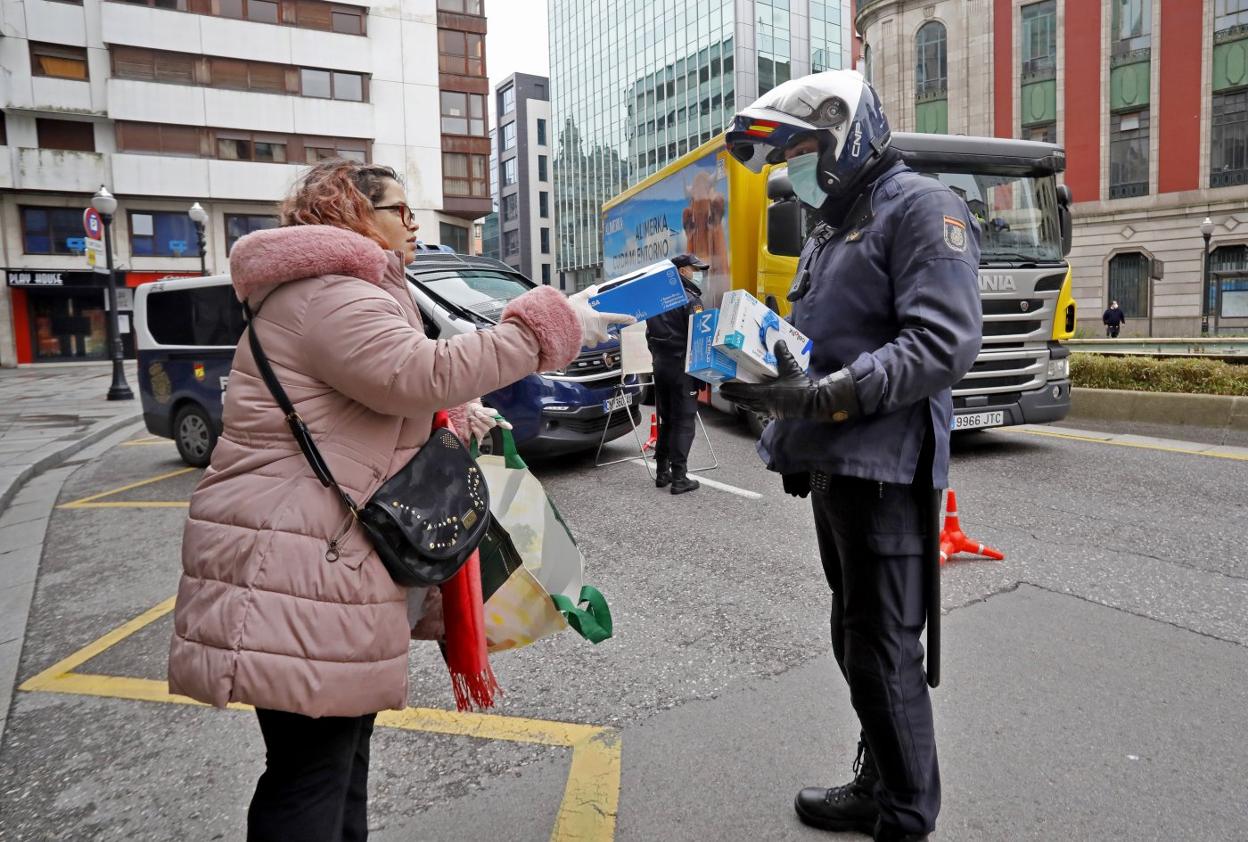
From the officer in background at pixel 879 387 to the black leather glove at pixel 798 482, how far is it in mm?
68

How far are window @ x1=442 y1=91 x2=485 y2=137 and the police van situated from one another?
34.2 metres

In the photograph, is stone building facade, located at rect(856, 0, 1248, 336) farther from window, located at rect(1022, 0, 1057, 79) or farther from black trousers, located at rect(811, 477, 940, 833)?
black trousers, located at rect(811, 477, 940, 833)

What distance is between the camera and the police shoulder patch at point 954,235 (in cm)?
191

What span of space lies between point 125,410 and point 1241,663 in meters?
17.5

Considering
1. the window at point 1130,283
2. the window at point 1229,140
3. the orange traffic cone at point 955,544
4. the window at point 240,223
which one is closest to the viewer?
the orange traffic cone at point 955,544

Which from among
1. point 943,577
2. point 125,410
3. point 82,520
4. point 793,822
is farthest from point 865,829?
point 125,410

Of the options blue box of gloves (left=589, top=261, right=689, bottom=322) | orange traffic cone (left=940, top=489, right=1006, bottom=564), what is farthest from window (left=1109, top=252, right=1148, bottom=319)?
blue box of gloves (left=589, top=261, right=689, bottom=322)

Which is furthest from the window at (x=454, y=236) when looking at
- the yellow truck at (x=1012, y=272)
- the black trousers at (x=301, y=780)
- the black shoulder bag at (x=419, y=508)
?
the black trousers at (x=301, y=780)

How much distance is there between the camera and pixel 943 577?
4.47 m

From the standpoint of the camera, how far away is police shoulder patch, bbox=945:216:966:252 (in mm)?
1906

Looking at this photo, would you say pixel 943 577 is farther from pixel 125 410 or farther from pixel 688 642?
pixel 125 410

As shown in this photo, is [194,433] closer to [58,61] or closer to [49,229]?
[49,229]

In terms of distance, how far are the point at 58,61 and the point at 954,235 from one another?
133 feet

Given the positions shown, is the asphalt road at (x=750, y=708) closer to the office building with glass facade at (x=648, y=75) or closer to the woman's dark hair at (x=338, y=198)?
the woman's dark hair at (x=338, y=198)
